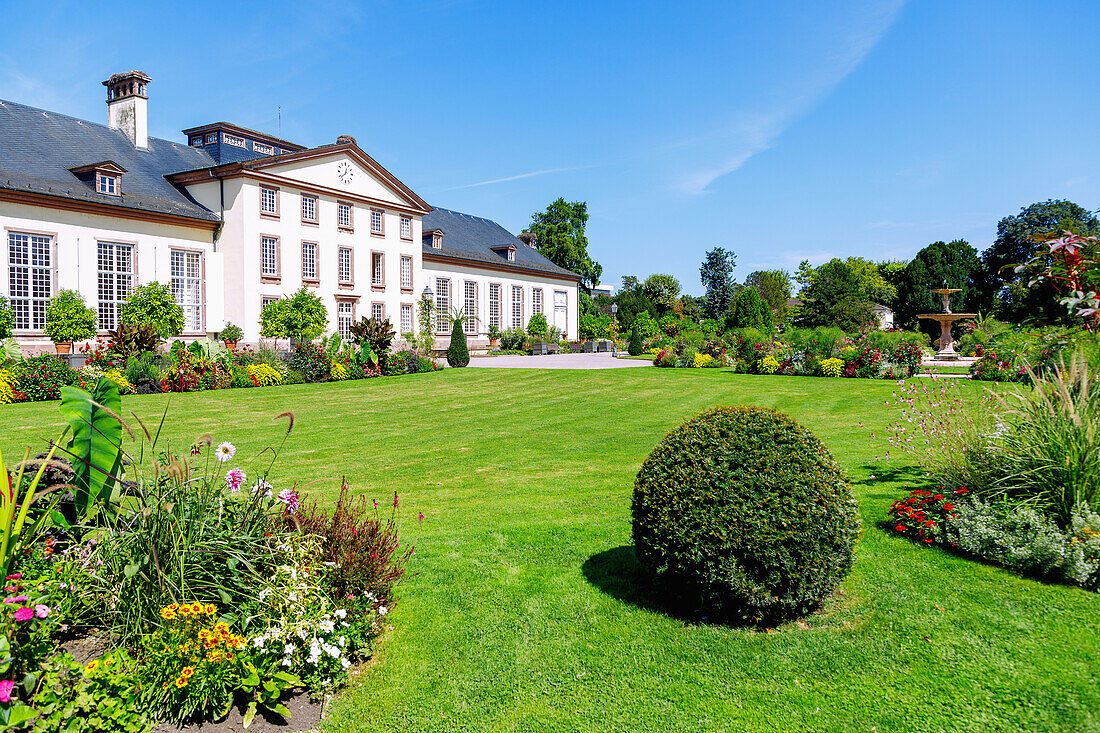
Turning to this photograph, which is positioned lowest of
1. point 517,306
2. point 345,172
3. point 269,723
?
point 269,723

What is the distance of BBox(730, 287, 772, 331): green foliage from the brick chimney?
31.6 meters

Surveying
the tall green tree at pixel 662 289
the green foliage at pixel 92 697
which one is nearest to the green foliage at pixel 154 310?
the green foliage at pixel 92 697

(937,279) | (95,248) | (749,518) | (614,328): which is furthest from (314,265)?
(937,279)

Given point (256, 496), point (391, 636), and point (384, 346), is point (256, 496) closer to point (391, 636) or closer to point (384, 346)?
point (391, 636)

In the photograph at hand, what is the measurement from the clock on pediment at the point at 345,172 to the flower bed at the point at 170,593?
35086 millimetres

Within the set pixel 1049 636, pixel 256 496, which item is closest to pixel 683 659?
pixel 1049 636

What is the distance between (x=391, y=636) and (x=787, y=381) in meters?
18.8

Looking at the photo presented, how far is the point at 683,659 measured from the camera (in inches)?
145

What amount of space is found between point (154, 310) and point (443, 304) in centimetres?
2044

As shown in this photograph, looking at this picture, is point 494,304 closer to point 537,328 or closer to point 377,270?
point 537,328

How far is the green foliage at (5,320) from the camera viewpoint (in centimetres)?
2134

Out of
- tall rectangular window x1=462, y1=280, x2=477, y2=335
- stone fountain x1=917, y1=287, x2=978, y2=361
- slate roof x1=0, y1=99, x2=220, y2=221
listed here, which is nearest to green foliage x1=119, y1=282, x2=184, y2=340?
slate roof x1=0, y1=99, x2=220, y2=221

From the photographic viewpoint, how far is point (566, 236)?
67062 mm

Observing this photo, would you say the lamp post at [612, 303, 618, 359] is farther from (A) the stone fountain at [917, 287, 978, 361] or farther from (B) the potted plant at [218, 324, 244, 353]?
(B) the potted plant at [218, 324, 244, 353]
